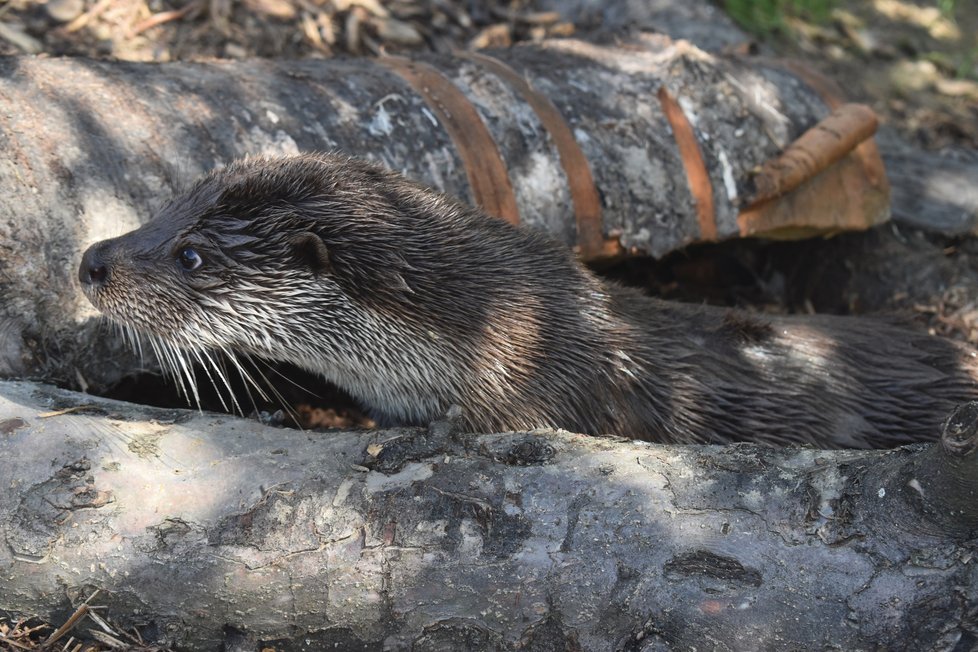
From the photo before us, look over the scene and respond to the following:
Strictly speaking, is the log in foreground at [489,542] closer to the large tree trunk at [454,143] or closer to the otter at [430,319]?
the otter at [430,319]

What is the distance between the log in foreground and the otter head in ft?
1.66

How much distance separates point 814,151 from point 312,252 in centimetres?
229

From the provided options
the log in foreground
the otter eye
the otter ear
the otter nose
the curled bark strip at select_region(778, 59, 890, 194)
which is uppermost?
the curled bark strip at select_region(778, 59, 890, 194)

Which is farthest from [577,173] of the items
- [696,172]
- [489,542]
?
[489,542]

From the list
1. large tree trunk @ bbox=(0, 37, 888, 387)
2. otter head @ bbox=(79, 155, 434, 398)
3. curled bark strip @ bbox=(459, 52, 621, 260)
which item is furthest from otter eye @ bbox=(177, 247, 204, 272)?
curled bark strip @ bbox=(459, 52, 621, 260)

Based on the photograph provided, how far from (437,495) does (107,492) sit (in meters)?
0.77

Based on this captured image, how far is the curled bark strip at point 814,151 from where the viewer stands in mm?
3973

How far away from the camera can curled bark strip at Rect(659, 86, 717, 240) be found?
3.91 m

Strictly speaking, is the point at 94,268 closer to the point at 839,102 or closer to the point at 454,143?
the point at 454,143

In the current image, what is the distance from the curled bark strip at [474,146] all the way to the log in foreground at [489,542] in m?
1.34

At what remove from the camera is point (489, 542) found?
216 centimetres

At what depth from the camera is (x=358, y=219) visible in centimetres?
279

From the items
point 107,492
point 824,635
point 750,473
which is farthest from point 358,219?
point 824,635

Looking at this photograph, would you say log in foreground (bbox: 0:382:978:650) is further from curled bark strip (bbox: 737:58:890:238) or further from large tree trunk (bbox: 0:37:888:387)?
curled bark strip (bbox: 737:58:890:238)
